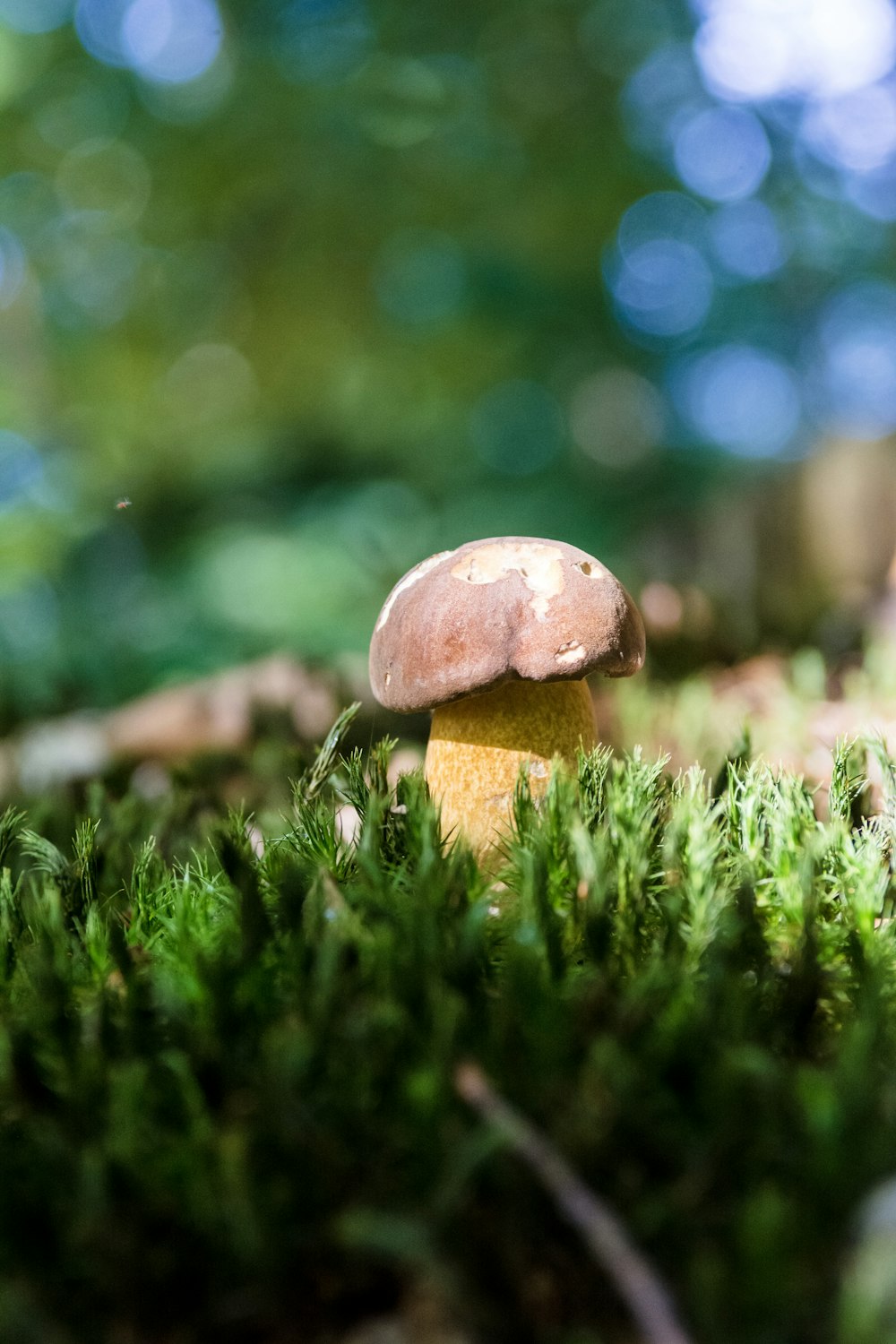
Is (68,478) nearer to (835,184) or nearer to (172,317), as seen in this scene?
(172,317)

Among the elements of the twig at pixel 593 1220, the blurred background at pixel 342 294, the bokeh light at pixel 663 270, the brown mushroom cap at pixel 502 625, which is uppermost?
the bokeh light at pixel 663 270

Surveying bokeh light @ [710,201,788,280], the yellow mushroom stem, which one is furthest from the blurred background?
the yellow mushroom stem

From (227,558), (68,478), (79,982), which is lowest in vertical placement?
(79,982)

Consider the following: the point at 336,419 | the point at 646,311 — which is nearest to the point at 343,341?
the point at 336,419

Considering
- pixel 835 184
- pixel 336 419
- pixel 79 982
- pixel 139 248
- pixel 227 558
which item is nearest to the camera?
pixel 79 982

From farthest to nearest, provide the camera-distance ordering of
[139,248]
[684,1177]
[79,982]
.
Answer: [139,248], [79,982], [684,1177]

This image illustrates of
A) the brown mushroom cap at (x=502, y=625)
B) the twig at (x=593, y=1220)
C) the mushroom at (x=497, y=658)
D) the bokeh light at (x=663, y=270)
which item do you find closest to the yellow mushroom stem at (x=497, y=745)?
→ the mushroom at (x=497, y=658)

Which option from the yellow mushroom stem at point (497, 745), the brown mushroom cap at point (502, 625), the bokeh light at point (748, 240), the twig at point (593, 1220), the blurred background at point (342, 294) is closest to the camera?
the twig at point (593, 1220)

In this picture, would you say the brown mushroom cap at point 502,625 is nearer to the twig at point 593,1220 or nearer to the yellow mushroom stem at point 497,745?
the yellow mushroom stem at point 497,745
